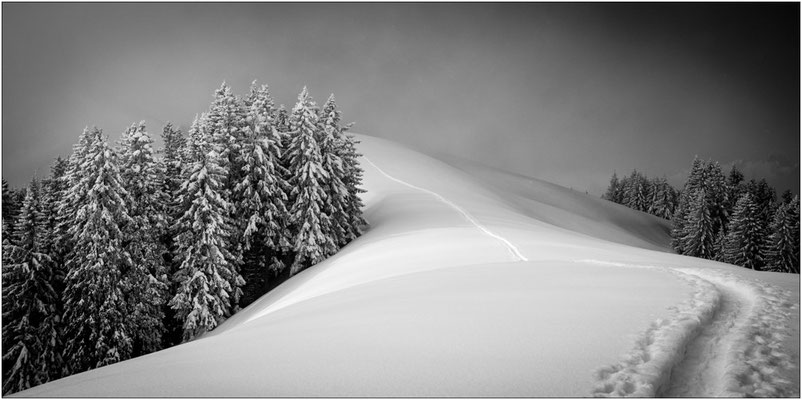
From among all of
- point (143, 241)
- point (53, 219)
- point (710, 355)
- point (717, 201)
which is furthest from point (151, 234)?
point (717, 201)

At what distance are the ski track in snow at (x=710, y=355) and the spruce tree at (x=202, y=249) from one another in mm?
22606

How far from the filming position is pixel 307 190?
2981 centimetres

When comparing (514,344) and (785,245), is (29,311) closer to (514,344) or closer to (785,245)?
(514,344)

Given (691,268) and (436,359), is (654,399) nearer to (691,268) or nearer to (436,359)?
(436,359)

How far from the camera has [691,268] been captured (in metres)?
10.7

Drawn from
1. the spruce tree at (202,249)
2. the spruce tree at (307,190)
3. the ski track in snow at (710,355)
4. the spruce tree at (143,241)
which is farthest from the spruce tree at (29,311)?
the ski track in snow at (710,355)

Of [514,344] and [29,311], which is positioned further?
[29,311]

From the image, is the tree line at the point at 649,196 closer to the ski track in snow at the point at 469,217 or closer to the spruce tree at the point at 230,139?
the ski track in snow at the point at 469,217

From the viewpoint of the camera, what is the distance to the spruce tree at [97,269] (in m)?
21.0

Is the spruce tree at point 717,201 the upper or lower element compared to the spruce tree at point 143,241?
upper

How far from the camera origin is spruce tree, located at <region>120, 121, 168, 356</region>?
886 inches

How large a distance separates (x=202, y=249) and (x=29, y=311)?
29.4ft

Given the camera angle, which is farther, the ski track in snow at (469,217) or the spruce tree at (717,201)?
the spruce tree at (717,201)

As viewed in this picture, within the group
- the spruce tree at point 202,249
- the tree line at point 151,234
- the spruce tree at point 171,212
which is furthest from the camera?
the spruce tree at point 171,212
